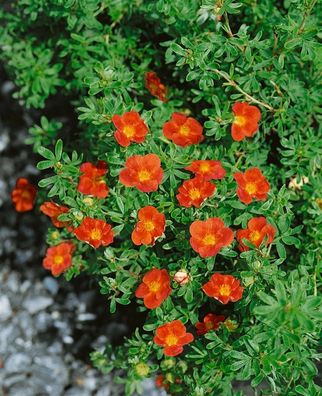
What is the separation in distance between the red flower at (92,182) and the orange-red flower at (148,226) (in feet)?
0.71

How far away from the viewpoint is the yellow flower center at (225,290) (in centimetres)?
225

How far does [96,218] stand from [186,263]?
1.11 feet

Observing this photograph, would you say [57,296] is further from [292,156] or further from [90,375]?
[292,156]

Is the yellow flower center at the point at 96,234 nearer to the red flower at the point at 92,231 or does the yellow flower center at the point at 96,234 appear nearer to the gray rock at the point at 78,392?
the red flower at the point at 92,231

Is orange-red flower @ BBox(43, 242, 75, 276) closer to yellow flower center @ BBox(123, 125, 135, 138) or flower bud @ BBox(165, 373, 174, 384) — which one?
flower bud @ BBox(165, 373, 174, 384)

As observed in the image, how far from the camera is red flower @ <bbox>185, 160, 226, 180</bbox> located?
2354mm

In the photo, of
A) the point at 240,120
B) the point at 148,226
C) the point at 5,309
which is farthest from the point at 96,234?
the point at 5,309

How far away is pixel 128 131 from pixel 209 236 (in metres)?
0.43

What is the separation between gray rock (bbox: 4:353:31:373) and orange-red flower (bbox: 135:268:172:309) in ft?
4.41

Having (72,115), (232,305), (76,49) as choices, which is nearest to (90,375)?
(232,305)

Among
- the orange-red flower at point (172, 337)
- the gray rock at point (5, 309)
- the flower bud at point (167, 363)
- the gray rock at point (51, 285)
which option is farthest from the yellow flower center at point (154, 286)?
the gray rock at point (5, 309)

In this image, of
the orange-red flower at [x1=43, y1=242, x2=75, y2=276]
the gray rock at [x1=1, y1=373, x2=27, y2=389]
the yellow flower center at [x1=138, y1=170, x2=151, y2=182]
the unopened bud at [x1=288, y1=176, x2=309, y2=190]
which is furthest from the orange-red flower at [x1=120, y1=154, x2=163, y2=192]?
the gray rock at [x1=1, y1=373, x2=27, y2=389]

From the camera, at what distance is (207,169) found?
2.38m

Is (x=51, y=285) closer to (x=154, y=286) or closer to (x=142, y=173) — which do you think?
(x=154, y=286)
